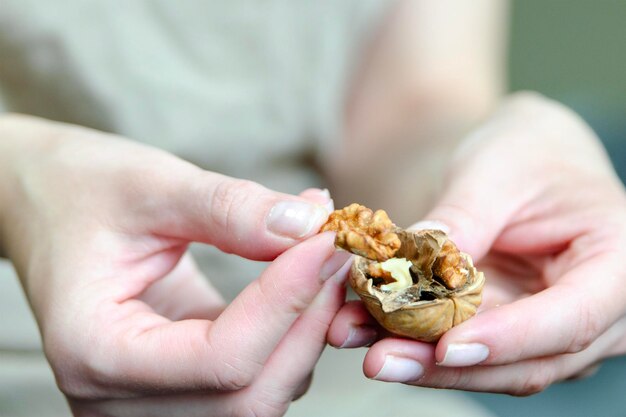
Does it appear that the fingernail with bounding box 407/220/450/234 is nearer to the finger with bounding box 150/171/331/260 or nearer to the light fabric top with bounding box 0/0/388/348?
the finger with bounding box 150/171/331/260

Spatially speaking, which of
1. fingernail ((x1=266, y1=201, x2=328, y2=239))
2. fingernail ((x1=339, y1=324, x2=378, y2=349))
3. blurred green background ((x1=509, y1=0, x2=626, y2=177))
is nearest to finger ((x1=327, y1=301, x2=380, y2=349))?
fingernail ((x1=339, y1=324, x2=378, y2=349))

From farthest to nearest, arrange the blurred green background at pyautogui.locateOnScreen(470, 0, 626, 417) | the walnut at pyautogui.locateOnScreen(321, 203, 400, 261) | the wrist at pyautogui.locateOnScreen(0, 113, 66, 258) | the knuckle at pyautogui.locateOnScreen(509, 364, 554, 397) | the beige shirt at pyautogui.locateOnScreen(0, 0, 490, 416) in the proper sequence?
1. the blurred green background at pyautogui.locateOnScreen(470, 0, 626, 417)
2. the beige shirt at pyautogui.locateOnScreen(0, 0, 490, 416)
3. the wrist at pyautogui.locateOnScreen(0, 113, 66, 258)
4. the knuckle at pyautogui.locateOnScreen(509, 364, 554, 397)
5. the walnut at pyautogui.locateOnScreen(321, 203, 400, 261)

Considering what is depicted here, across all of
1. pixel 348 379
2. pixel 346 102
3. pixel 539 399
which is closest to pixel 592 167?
pixel 348 379

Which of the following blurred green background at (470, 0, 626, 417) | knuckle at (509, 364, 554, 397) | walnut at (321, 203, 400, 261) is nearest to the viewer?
walnut at (321, 203, 400, 261)

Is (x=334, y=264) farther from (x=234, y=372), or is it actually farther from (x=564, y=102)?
(x=564, y=102)

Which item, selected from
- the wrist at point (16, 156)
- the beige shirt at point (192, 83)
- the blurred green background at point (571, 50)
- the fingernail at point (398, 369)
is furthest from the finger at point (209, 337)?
the blurred green background at point (571, 50)
